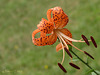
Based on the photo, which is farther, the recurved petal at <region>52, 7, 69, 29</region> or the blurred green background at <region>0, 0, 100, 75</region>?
the blurred green background at <region>0, 0, 100, 75</region>

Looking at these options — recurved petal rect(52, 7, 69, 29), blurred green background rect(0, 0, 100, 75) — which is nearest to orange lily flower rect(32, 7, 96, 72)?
recurved petal rect(52, 7, 69, 29)

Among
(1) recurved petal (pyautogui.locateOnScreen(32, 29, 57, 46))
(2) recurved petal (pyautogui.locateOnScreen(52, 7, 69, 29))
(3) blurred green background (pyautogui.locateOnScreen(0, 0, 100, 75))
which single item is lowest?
(1) recurved petal (pyautogui.locateOnScreen(32, 29, 57, 46))

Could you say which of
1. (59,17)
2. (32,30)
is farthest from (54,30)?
(32,30)

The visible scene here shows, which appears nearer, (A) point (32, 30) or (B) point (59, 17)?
(B) point (59, 17)

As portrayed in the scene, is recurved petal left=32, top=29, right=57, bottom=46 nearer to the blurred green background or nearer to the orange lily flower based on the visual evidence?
the orange lily flower

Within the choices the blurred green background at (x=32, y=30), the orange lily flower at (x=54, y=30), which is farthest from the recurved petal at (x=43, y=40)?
the blurred green background at (x=32, y=30)

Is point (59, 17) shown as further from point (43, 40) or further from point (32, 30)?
point (32, 30)

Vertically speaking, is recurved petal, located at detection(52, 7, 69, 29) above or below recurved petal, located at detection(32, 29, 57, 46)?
above
